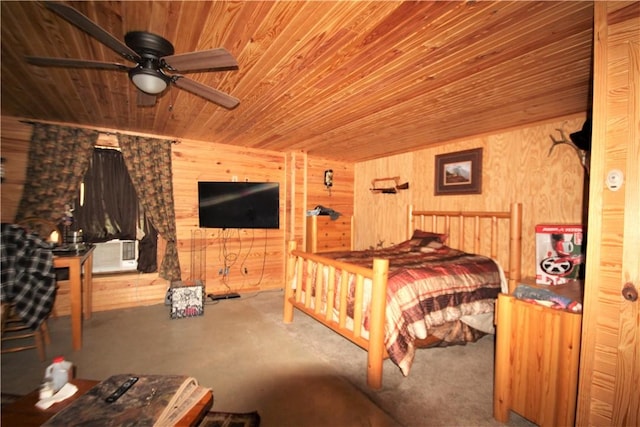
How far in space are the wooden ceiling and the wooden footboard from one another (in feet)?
4.60

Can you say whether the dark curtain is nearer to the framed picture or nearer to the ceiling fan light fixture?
the ceiling fan light fixture

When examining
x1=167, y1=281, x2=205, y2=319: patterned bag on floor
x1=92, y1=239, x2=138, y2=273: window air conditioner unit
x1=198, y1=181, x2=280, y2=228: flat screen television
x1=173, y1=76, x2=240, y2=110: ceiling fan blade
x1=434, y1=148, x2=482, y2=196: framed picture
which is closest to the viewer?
x1=173, y1=76, x2=240, y2=110: ceiling fan blade

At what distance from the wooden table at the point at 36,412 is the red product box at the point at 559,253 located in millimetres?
3234

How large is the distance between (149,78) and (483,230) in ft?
12.4

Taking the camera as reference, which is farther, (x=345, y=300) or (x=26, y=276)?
(x=345, y=300)

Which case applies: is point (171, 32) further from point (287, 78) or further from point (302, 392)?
point (302, 392)

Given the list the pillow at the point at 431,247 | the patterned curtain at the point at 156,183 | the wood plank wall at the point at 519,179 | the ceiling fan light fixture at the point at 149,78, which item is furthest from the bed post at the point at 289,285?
the wood plank wall at the point at 519,179

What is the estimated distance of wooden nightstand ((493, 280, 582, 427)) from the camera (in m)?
1.40

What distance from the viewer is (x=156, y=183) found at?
3633 mm

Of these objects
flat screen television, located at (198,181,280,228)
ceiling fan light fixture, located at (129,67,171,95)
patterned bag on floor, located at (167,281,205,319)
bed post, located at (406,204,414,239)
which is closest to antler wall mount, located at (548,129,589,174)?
bed post, located at (406,204,414,239)

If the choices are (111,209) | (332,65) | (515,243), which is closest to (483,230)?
(515,243)

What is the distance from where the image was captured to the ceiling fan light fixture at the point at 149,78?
1.51 metres

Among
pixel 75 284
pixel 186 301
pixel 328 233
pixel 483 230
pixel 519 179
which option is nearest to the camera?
pixel 75 284

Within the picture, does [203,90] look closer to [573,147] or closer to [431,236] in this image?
[431,236]
